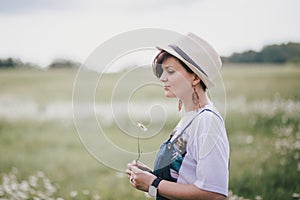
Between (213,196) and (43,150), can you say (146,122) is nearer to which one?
(213,196)

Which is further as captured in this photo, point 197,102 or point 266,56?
point 266,56

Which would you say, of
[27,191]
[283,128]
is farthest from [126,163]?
[283,128]

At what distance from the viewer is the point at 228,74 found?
560 centimetres

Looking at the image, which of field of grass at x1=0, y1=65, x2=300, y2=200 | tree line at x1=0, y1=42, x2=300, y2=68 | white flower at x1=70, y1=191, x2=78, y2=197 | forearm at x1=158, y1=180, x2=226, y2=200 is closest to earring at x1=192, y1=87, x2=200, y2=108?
forearm at x1=158, y1=180, x2=226, y2=200

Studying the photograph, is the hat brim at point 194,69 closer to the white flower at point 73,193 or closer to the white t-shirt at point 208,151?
the white t-shirt at point 208,151

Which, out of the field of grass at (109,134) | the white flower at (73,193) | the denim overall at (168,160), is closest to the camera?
the denim overall at (168,160)

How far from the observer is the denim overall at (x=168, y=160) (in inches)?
71.7

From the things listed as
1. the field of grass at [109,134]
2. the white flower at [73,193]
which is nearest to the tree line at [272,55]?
the field of grass at [109,134]

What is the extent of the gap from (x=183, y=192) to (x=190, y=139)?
0.59 feet

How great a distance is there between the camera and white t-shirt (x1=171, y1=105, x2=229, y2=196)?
5.65ft

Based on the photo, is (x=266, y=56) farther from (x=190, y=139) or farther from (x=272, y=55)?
(x=190, y=139)

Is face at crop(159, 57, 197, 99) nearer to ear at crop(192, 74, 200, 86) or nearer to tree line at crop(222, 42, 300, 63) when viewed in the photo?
ear at crop(192, 74, 200, 86)

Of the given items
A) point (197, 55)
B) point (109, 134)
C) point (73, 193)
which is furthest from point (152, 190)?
point (73, 193)

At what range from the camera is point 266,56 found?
18.7 feet
